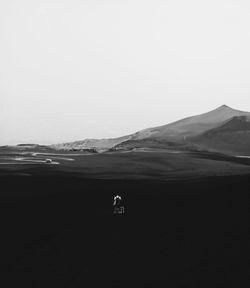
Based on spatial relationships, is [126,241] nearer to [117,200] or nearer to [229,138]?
[117,200]

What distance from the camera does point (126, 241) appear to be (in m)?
24.6

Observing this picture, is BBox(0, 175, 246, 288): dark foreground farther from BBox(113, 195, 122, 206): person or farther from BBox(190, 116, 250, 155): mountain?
BBox(190, 116, 250, 155): mountain

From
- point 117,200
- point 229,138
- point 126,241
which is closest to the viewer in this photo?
point 126,241

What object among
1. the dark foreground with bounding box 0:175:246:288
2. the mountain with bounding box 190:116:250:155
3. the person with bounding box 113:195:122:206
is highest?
the mountain with bounding box 190:116:250:155

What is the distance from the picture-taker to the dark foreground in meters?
18.7

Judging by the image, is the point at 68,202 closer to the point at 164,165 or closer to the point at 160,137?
the point at 164,165

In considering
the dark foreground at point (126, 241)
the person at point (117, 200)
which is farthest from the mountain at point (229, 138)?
the person at point (117, 200)

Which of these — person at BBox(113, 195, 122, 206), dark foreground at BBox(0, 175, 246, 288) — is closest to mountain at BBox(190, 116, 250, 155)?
dark foreground at BBox(0, 175, 246, 288)

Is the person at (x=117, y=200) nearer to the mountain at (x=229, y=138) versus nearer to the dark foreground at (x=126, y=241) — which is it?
the dark foreground at (x=126, y=241)

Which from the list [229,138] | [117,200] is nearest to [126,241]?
[117,200]

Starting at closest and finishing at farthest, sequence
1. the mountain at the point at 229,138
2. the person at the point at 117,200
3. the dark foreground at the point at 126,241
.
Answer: the dark foreground at the point at 126,241, the person at the point at 117,200, the mountain at the point at 229,138

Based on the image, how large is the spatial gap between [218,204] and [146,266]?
18178 millimetres

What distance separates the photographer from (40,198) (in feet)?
145

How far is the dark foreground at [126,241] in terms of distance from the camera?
61.4 feet
